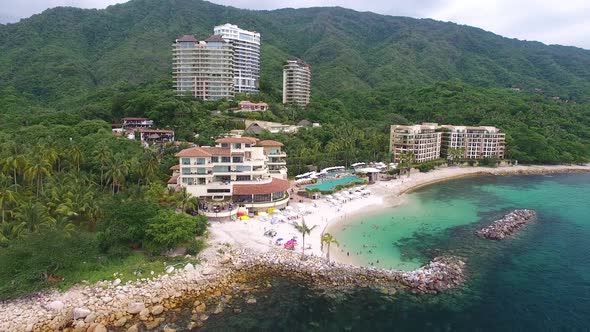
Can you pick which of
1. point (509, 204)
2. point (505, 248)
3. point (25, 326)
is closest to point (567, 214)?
point (509, 204)

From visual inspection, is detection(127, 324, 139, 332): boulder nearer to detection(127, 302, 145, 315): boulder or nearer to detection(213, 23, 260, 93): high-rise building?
detection(127, 302, 145, 315): boulder

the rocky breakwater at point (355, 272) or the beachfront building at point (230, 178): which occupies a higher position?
the beachfront building at point (230, 178)

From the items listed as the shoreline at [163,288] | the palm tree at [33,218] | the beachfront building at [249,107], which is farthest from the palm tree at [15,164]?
the beachfront building at [249,107]

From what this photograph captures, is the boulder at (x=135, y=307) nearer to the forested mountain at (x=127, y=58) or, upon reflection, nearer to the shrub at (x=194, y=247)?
the shrub at (x=194, y=247)

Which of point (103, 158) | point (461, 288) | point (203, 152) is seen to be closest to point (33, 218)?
point (103, 158)

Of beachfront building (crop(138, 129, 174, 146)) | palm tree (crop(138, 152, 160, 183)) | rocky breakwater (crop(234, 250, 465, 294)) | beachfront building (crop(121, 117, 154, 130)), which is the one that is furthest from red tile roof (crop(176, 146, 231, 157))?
beachfront building (crop(121, 117, 154, 130))

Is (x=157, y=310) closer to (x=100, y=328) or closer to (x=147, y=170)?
(x=100, y=328)

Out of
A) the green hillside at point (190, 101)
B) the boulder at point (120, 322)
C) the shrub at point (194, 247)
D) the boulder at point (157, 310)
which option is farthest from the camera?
the green hillside at point (190, 101)
